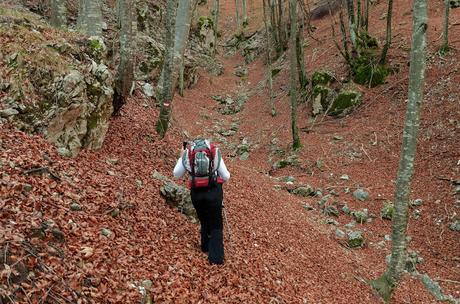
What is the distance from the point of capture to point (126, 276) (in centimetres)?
466

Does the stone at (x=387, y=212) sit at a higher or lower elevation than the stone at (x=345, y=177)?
lower

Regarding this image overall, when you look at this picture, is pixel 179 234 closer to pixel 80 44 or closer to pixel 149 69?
pixel 80 44

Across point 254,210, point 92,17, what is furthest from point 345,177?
point 92,17

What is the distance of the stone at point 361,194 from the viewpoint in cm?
1223

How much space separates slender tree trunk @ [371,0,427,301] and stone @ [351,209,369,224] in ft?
11.5

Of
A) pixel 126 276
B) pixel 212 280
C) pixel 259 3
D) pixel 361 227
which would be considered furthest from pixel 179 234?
pixel 259 3

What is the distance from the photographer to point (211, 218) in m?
5.78

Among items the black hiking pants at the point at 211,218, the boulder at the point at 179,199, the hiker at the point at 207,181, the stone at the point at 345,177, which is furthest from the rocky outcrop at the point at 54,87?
the stone at the point at 345,177

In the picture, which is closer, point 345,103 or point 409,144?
point 409,144

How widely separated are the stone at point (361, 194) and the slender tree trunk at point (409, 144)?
4.48 metres

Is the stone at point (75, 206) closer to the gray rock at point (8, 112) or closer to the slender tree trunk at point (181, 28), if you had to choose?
the gray rock at point (8, 112)

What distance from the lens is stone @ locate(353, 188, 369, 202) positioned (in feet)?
40.1

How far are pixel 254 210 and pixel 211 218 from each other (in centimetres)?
379

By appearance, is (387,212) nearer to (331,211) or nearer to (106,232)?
(331,211)
